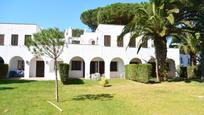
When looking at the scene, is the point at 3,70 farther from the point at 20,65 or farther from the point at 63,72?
the point at 63,72

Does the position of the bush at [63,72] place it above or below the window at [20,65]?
below

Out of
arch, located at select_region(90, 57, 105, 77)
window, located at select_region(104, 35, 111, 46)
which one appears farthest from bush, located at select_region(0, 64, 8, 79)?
window, located at select_region(104, 35, 111, 46)

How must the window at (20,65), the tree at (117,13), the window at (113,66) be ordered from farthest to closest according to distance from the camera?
the tree at (117,13) → the window at (113,66) → the window at (20,65)

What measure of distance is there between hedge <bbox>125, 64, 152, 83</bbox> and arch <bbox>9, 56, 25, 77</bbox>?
46.0 feet

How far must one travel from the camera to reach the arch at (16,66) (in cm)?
3550

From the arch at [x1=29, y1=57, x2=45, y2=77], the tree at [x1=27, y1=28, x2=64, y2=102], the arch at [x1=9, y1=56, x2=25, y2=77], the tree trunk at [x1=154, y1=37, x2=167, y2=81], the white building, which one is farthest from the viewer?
the arch at [x1=29, y1=57, x2=45, y2=77]

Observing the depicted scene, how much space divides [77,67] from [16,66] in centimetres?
795

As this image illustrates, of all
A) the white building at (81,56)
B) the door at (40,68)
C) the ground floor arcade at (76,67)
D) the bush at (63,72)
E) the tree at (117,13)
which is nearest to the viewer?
the bush at (63,72)

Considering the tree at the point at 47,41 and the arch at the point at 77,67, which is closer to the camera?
the tree at the point at 47,41

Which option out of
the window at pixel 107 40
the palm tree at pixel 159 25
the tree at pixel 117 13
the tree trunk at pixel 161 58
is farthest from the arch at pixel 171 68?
the palm tree at pixel 159 25

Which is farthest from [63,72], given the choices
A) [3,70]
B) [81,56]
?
[3,70]

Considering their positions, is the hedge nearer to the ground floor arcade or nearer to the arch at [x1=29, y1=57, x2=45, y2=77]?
the ground floor arcade

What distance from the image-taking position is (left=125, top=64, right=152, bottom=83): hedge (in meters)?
28.8

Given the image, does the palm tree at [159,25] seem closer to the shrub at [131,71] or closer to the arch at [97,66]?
the shrub at [131,71]
